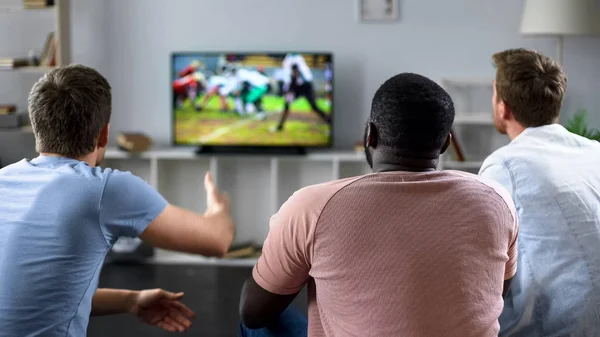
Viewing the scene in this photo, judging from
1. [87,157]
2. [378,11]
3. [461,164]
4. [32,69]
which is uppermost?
[378,11]

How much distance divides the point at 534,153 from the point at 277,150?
9.83ft

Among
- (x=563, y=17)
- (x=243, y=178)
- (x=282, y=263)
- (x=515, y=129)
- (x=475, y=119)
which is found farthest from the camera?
(x=243, y=178)

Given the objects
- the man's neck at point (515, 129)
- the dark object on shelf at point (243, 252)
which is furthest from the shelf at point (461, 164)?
the man's neck at point (515, 129)

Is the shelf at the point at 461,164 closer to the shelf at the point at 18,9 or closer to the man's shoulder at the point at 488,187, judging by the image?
the shelf at the point at 18,9

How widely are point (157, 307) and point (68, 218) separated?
0.42m

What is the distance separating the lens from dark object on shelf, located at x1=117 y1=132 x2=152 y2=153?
4836mm

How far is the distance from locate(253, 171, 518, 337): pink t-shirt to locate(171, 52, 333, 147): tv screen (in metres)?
3.46

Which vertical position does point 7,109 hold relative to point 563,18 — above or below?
below

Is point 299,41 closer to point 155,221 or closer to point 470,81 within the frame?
point 470,81

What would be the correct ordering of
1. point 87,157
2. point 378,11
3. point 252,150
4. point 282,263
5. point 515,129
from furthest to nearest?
point 378,11 → point 252,150 → point 515,129 → point 87,157 → point 282,263

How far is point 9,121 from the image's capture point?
16.5 ft

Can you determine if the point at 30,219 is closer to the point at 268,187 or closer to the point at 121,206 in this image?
the point at 121,206

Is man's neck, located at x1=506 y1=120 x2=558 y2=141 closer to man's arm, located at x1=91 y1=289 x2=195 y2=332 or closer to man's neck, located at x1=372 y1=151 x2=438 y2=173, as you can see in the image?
man's neck, located at x1=372 y1=151 x2=438 y2=173

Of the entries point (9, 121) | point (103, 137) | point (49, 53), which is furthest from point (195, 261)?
point (103, 137)
